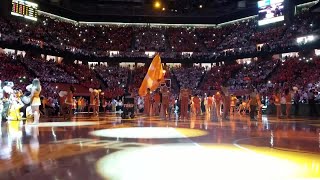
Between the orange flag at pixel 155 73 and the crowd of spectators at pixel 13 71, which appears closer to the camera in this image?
the orange flag at pixel 155 73

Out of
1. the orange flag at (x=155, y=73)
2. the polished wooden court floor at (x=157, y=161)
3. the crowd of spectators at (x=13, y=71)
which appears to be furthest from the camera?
the crowd of spectators at (x=13, y=71)

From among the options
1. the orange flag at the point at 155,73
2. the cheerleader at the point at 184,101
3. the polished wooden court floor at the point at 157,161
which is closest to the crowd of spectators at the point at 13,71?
the orange flag at the point at 155,73

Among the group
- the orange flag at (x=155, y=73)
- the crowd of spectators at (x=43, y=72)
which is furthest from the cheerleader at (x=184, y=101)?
the crowd of spectators at (x=43, y=72)

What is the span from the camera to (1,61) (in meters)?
43.4

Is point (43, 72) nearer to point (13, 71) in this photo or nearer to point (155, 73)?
point (13, 71)

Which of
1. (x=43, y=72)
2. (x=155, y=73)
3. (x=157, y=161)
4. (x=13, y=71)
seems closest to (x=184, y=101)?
(x=155, y=73)

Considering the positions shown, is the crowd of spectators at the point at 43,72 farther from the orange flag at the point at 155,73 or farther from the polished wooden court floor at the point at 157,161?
the polished wooden court floor at the point at 157,161

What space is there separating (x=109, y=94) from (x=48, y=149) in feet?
141

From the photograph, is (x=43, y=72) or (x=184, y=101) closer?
(x=184, y=101)

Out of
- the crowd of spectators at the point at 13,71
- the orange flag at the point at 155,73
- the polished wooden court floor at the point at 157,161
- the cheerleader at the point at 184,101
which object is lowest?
the polished wooden court floor at the point at 157,161

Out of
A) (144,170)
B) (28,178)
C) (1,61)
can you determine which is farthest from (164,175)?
(1,61)

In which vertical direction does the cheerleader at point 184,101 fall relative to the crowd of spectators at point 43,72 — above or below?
below

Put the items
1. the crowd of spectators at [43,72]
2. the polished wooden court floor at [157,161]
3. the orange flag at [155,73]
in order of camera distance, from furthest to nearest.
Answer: the crowd of spectators at [43,72]
the orange flag at [155,73]
the polished wooden court floor at [157,161]

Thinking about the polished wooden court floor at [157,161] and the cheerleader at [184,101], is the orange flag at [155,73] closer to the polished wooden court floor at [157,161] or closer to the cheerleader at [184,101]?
the cheerleader at [184,101]
